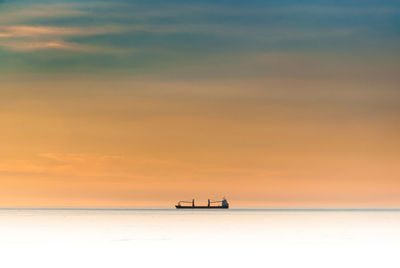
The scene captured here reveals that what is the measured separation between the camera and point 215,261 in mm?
58375

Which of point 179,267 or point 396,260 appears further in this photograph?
point 396,260

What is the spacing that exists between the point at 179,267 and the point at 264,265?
5.74 meters

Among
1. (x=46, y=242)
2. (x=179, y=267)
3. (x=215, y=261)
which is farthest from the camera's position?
(x=46, y=242)

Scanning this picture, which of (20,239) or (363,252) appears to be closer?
(363,252)

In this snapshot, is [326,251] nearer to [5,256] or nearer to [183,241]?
[183,241]

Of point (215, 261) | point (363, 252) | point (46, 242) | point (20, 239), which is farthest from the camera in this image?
point (20, 239)

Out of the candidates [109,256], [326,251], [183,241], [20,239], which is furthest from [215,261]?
[20,239]

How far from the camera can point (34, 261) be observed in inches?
2306

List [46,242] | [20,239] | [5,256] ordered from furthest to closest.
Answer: [20,239]
[46,242]
[5,256]

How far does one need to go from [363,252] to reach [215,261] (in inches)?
575

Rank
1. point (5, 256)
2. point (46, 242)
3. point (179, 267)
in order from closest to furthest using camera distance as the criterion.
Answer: point (179, 267) < point (5, 256) < point (46, 242)

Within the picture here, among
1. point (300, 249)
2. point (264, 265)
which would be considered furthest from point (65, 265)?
point (300, 249)

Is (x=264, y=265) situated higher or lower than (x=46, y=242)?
lower

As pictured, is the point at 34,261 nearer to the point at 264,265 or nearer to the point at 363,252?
the point at 264,265
